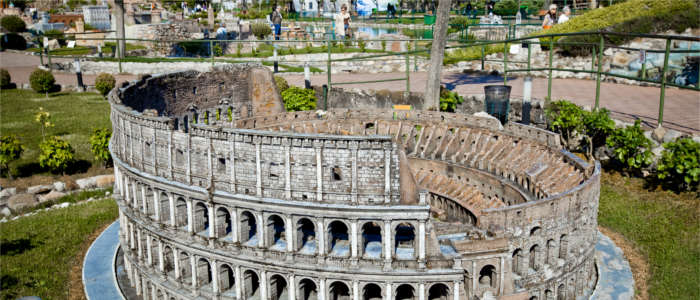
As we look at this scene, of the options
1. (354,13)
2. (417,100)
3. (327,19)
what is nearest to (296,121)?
(417,100)

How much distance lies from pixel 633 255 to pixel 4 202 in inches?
1810

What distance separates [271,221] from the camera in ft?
98.8

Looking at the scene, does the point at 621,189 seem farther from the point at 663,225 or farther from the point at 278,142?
the point at 278,142

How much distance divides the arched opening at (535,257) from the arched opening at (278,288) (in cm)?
1244

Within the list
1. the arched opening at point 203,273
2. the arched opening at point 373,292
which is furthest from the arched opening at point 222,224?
the arched opening at point 373,292

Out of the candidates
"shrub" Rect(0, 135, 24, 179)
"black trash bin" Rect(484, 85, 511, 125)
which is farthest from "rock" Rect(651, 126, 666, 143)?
"shrub" Rect(0, 135, 24, 179)

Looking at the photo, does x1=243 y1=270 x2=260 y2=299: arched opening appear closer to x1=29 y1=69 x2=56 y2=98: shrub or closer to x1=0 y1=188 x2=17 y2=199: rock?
x1=0 y1=188 x2=17 y2=199: rock

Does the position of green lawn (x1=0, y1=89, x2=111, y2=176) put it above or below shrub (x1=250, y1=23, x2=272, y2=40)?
below

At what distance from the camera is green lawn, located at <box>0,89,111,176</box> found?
5820 cm

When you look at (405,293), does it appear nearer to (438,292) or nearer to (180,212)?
(438,292)

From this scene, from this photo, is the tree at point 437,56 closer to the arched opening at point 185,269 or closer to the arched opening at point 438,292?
the arched opening at point 438,292

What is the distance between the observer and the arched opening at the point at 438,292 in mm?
28973

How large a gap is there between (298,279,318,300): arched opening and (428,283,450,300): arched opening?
5674mm

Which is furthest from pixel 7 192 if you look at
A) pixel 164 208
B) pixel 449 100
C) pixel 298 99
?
pixel 449 100
